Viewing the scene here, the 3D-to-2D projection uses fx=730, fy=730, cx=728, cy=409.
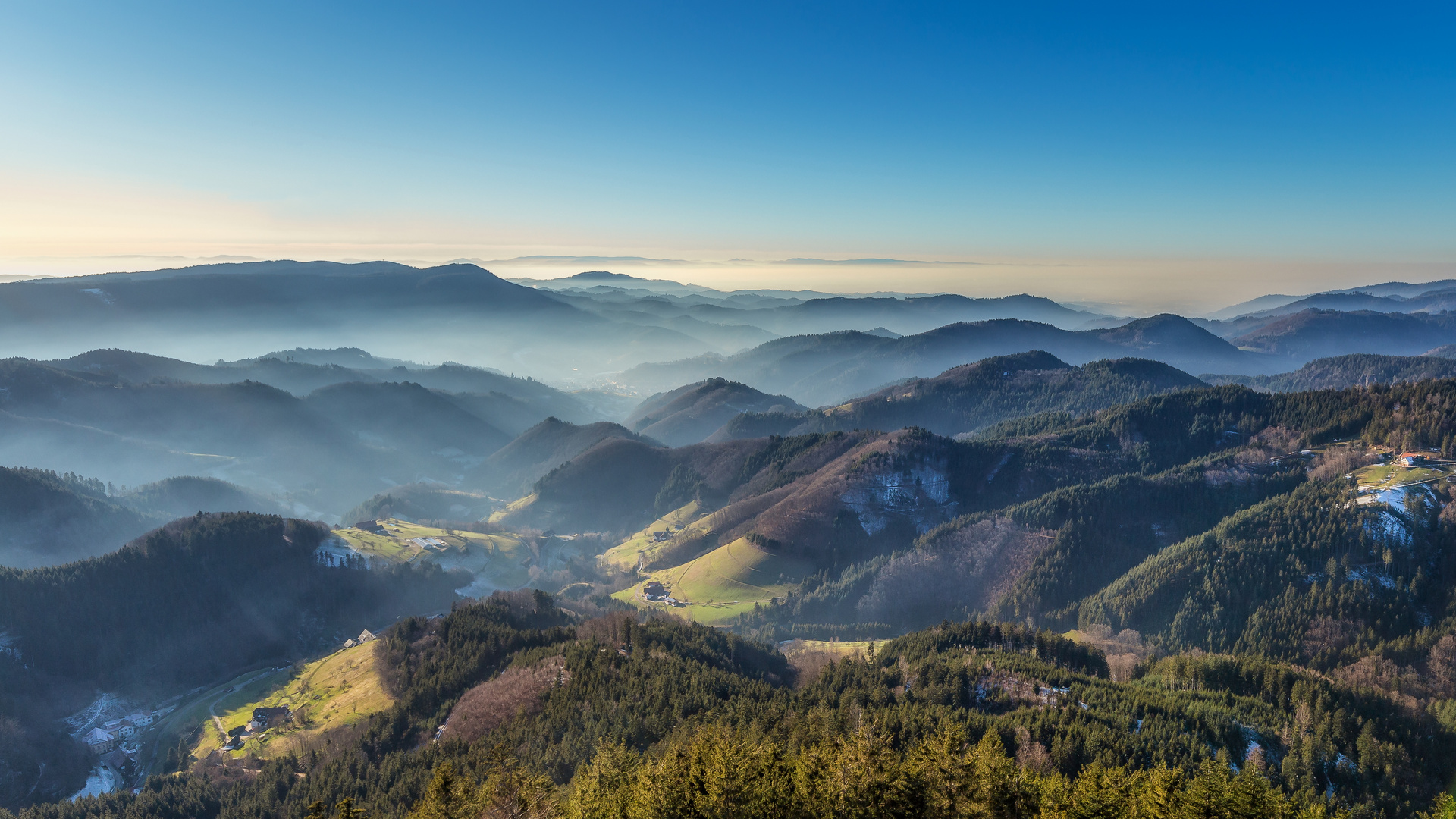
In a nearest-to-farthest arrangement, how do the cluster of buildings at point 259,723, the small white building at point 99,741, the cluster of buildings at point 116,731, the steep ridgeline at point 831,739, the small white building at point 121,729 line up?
the steep ridgeline at point 831,739
the cluster of buildings at point 259,723
the small white building at point 99,741
the cluster of buildings at point 116,731
the small white building at point 121,729

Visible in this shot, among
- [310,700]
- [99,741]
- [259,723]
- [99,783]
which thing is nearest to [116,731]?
[99,741]

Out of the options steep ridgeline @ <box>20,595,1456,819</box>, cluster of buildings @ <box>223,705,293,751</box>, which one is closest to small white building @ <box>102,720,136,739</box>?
cluster of buildings @ <box>223,705,293,751</box>

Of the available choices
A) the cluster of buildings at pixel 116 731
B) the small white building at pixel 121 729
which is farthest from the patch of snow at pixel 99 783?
the small white building at pixel 121 729

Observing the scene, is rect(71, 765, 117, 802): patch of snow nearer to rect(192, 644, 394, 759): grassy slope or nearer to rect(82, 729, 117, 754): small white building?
rect(82, 729, 117, 754): small white building

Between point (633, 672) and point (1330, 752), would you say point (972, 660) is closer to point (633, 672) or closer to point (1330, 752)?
point (1330, 752)

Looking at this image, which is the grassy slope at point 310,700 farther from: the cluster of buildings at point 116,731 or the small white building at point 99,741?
the small white building at point 99,741
